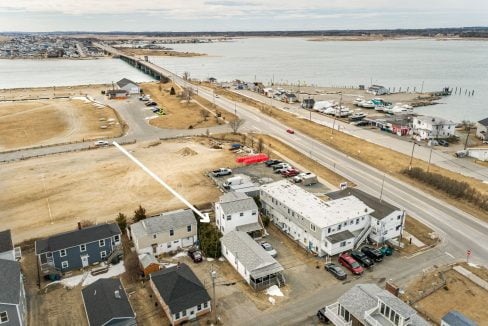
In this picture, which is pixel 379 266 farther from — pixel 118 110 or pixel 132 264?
pixel 118 110

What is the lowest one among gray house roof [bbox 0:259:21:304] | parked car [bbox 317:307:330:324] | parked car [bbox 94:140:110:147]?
parked car [bbox 94:140:110:147]

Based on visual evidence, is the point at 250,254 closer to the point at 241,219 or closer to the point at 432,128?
the point at 241,219

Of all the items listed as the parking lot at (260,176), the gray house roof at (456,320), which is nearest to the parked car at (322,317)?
the gray house roof at (456,320)

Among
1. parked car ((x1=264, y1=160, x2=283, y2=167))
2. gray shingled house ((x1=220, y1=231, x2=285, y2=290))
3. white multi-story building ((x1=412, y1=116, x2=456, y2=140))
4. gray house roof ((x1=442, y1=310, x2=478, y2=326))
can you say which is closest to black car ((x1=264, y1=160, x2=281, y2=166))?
parked car ((x1=264, y1=160, x2=283, y2=167))

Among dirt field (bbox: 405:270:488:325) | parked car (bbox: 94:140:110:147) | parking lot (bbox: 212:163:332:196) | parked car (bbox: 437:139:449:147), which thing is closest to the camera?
dirt field (bbox: 405:270:488:325)

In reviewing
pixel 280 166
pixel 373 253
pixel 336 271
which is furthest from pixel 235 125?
pixel 336 271

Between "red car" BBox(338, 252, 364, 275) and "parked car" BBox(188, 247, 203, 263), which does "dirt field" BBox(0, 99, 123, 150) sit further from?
"red car" BBox(338, 252, 364, 275)
